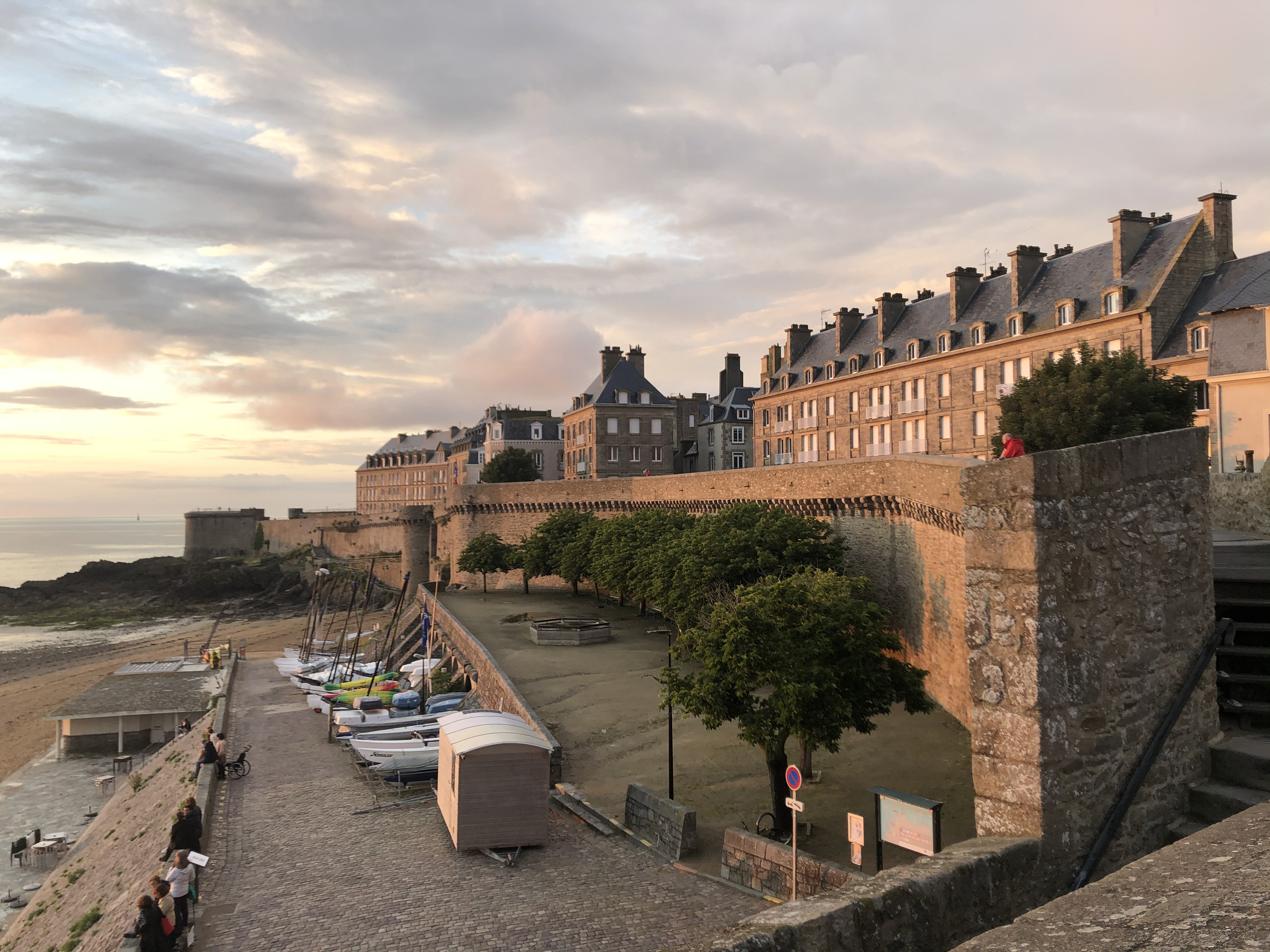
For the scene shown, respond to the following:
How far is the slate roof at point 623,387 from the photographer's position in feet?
223

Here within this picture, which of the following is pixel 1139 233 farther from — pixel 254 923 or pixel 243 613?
pixel 243 613

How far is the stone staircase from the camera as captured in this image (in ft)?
21.9

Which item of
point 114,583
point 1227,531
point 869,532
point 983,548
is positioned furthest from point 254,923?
point 114,583

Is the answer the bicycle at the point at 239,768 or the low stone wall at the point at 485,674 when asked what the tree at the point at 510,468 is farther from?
the bicycle at the point at 239,768

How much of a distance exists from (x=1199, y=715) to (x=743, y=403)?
220 ft

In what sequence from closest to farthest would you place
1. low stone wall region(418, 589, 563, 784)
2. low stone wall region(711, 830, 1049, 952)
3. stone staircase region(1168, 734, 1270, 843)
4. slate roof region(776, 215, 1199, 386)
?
low stone wall region(711, 830, 1049, 952)
stone staircase region(1168, 734, 1270, 843)
low stone wall region(418, 589, 563, 784)
slate roof region(776, 215, 1199, 386)

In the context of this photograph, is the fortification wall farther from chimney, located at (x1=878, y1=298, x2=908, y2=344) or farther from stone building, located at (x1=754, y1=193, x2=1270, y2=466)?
chimney, located at (x1=878, y1=298, x2=908, y2=344)

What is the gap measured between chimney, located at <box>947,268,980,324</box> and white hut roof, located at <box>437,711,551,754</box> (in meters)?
39.2

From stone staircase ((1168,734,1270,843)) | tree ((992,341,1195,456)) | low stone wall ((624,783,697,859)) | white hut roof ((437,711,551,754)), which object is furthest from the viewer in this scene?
tree ((992,341,1195,456))

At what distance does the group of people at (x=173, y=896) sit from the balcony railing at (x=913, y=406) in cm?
4250

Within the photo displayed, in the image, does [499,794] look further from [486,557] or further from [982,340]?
[486,557]

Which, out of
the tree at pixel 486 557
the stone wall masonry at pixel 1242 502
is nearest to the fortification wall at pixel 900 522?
the stone wall masonry at pixel 1242 502

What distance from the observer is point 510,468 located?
74688 millimetres

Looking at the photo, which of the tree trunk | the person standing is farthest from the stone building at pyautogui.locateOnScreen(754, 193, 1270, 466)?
the person standing
